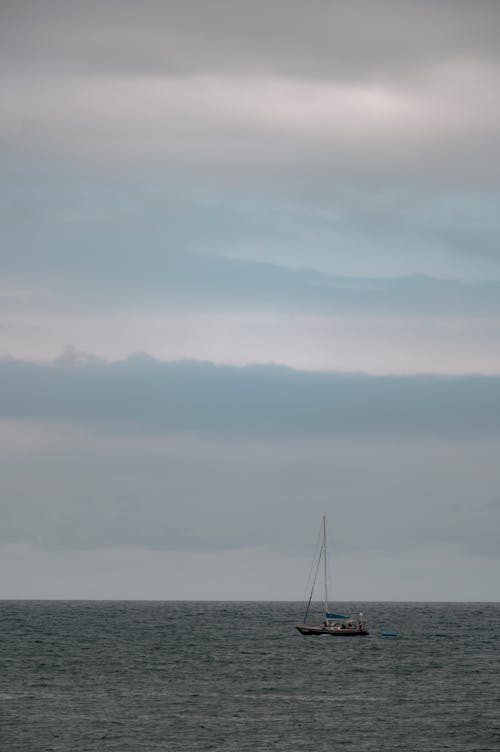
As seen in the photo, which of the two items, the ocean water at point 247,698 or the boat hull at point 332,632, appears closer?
the ocean water at point 247,698

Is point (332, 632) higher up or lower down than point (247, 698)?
higher up

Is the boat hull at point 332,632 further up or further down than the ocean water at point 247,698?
further up

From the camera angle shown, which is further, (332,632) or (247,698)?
(332,632)

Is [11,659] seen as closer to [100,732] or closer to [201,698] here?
[201,698]

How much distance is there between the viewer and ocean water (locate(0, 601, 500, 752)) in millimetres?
86062

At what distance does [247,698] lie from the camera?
10738 centimetres

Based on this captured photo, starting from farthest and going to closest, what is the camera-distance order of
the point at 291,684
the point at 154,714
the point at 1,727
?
A: the point at 291,684 → the point at 154,714 → the point at 1,727

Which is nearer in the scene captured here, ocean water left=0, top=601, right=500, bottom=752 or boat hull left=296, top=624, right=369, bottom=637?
ocean water left=0, top=601, right=500, bottom=752

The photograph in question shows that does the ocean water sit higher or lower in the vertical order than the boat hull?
lower

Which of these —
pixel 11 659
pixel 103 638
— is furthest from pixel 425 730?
pixel 103 638

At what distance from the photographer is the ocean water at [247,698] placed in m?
86.1

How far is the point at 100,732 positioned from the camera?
3460 inches

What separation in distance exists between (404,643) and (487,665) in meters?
40.2

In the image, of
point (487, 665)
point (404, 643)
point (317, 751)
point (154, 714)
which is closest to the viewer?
point (317, 751)
